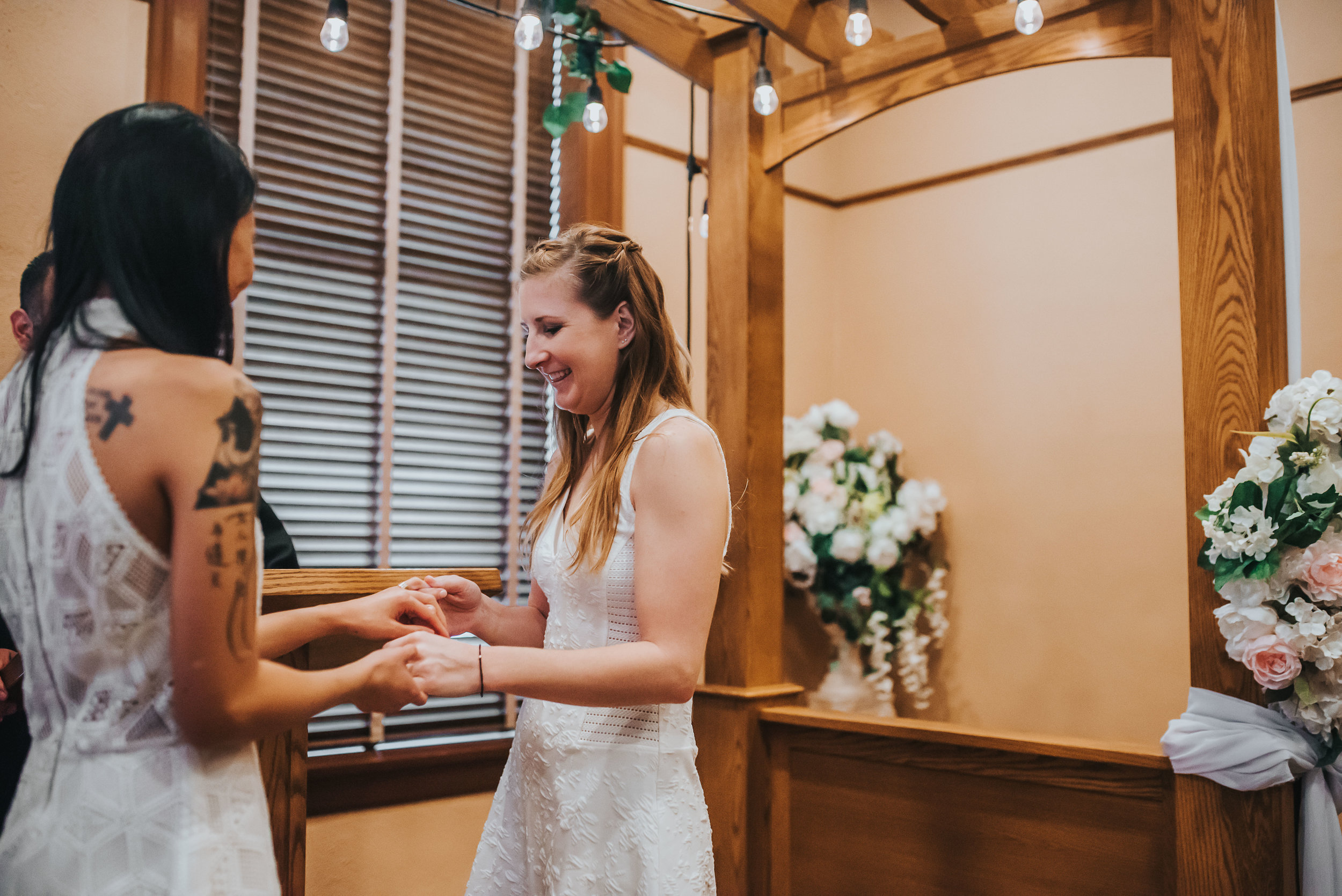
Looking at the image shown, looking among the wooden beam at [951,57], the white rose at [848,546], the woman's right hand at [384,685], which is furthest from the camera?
the white rose at [848,546]

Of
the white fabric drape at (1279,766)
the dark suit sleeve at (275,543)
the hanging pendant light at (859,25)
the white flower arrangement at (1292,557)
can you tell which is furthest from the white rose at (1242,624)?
the dark suit sleeve at (275,543)

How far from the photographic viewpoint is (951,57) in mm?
2447

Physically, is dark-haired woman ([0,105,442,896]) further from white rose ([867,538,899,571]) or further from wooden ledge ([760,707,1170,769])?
white rose ([867,538,899,571])

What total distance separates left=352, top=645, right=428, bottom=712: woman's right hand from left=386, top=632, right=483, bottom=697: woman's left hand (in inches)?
5.2

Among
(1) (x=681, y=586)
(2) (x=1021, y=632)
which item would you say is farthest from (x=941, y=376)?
(1) (x=681, y=586)

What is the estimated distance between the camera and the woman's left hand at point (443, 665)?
1288 mm

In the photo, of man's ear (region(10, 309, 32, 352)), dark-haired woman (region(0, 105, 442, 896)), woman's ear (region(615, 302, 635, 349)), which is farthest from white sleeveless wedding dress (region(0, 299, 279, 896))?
man's ear (region(10, 309, 32, 352))

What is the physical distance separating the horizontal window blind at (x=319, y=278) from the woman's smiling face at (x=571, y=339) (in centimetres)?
119

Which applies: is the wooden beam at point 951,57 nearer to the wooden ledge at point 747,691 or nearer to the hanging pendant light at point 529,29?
the hanging pendant light at point 529,29

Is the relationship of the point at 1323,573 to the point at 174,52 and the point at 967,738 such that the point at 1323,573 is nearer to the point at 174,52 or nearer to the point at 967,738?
the point at 967,738

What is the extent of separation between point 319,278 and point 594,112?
0.97m

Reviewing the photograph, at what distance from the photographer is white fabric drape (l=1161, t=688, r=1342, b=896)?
5.76 ft

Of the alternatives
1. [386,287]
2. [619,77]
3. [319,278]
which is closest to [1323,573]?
[619,77]

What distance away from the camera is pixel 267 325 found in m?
2.57
